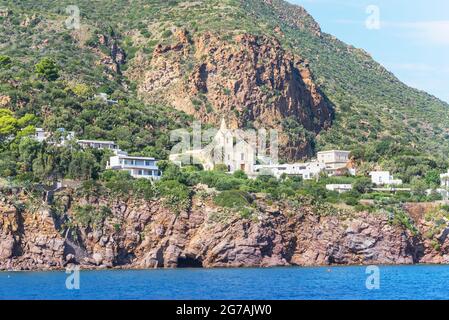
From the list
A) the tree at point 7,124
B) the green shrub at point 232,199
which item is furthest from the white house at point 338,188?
the tree at point 7,124

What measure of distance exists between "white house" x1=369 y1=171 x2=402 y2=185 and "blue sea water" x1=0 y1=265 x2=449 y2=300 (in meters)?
24.0

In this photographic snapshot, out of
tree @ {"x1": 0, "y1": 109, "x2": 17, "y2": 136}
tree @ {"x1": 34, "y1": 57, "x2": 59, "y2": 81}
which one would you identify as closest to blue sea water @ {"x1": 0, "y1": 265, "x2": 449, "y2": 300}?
tree @ {"x1": 0, "y1": 109, "x2": 17, "y2": 136}

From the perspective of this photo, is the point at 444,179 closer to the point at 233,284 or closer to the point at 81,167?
the point at 81,167

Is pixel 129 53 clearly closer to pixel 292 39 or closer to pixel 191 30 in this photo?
pixel 191 30

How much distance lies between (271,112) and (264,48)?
8825 mm

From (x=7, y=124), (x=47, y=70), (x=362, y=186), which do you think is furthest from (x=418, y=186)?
(x=47, y=70)

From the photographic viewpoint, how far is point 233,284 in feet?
182

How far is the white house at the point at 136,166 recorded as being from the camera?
3369 inches

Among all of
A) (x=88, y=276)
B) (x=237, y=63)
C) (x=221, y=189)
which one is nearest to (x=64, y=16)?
(x=237, y=63)

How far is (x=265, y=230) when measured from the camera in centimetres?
7525

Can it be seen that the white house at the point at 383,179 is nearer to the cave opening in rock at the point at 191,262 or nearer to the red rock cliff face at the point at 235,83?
the red rock cliff face at the point at 235,83

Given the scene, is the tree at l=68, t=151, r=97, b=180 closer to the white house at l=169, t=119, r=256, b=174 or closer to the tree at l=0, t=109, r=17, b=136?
the tree at l=0, t=109, r=17, b=136

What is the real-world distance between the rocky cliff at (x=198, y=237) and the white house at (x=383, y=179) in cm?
1386

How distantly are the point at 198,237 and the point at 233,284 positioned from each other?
1903cm
